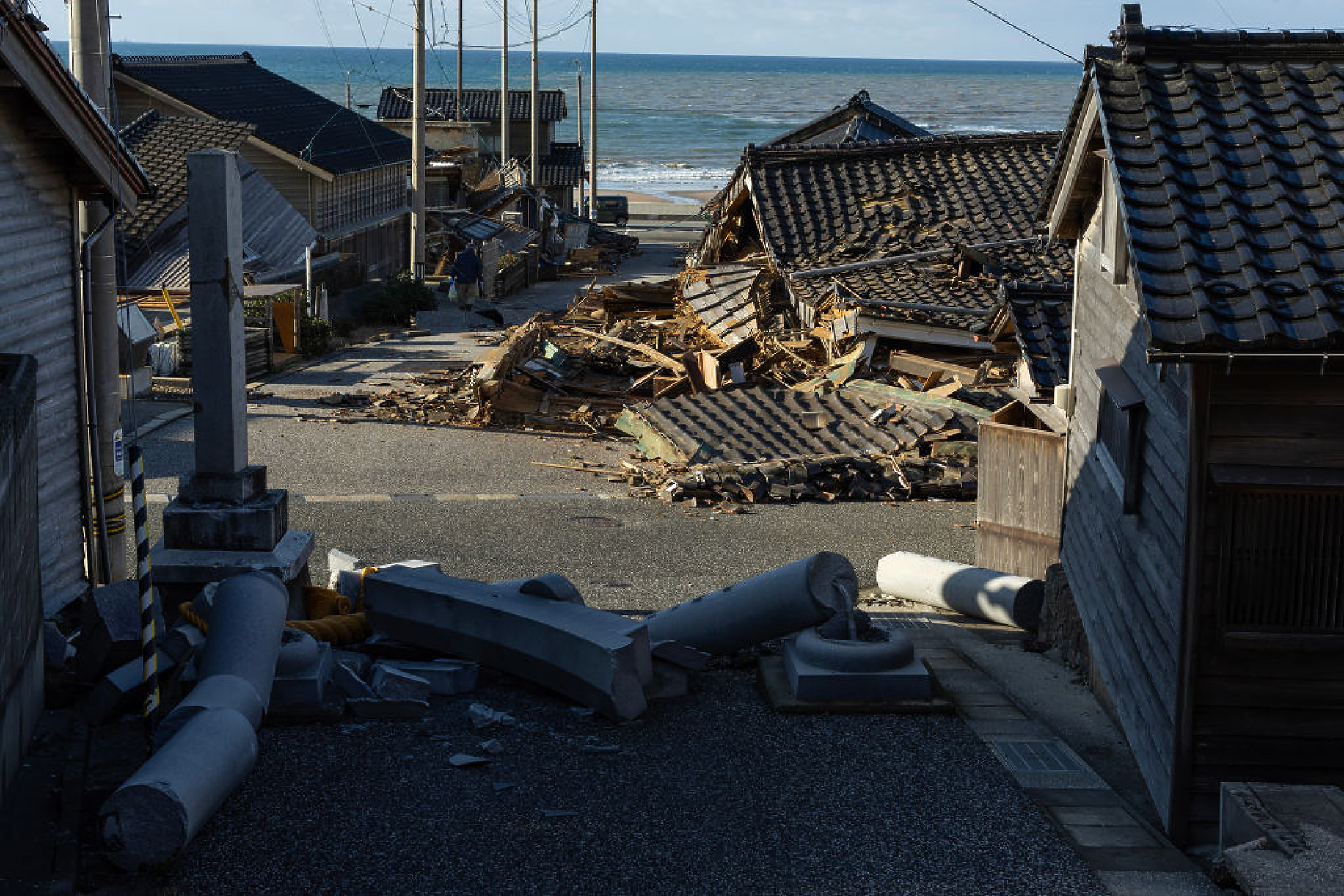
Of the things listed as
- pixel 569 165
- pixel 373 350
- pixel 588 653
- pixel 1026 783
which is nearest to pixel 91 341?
pixel 588 653

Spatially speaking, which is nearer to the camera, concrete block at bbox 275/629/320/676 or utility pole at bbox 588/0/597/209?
concrete block at bbox 275/629/320/676

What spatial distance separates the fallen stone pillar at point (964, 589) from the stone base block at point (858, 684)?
325cm

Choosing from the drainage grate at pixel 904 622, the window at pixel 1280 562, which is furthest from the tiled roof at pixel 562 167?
the window at pixel 1280 562

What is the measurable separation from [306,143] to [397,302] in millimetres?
5468

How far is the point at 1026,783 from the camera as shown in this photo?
7.93m

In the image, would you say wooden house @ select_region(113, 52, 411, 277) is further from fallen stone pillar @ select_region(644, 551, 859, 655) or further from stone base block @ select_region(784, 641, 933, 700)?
stone base block @ select_region(784, 641, 933, 700)

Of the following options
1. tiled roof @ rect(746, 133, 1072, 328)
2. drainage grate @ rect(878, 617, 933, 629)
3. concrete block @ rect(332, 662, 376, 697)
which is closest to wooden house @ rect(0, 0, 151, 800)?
concrete block @ rect(332, 662, 376, 697)

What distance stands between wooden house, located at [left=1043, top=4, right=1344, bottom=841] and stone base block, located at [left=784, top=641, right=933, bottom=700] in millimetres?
1337

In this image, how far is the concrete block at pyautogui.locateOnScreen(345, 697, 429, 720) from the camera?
839 centimetres

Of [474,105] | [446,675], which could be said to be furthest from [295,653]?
[474,105]

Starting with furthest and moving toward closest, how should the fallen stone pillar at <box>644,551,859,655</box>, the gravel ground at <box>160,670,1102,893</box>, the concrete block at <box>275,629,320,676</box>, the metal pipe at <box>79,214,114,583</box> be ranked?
1. the metal pipe at <box>79,214,114,583</box>
2. the fallen stone pillar at <box>644,551,859,655</box>
3. the concrete block at <box>275,629,320,676</box>
4. the gravel ground at <box>160,670,1102,893</box>

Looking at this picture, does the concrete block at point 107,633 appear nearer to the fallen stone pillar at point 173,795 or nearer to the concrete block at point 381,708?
the concrete block at point 381,708

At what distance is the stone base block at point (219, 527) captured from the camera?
9211 millimetres

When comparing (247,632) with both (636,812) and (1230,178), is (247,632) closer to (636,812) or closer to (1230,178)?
(636,812)
